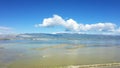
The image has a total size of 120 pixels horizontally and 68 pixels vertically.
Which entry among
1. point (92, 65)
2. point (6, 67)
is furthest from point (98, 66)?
point (6, 67)

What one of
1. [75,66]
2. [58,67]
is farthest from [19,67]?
[75,66]

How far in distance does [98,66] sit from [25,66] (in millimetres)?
11056

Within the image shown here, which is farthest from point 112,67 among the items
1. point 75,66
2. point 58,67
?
point 58,67

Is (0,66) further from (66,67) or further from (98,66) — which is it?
(98,66)

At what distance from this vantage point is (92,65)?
3012 centimetres

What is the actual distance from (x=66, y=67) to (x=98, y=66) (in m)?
5.13

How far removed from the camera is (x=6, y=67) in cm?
2862

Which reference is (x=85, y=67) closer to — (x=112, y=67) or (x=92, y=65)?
(x=92, y=65)

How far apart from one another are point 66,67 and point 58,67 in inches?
46.0

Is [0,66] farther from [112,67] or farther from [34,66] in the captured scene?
[112,67]

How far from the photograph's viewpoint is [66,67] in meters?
28.6

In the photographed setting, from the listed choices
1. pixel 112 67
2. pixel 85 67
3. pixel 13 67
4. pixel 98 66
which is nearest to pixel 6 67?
pixel 13 67

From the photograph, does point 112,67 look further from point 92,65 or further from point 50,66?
point 50,66

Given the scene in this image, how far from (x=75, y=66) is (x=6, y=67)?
33.4 ft
